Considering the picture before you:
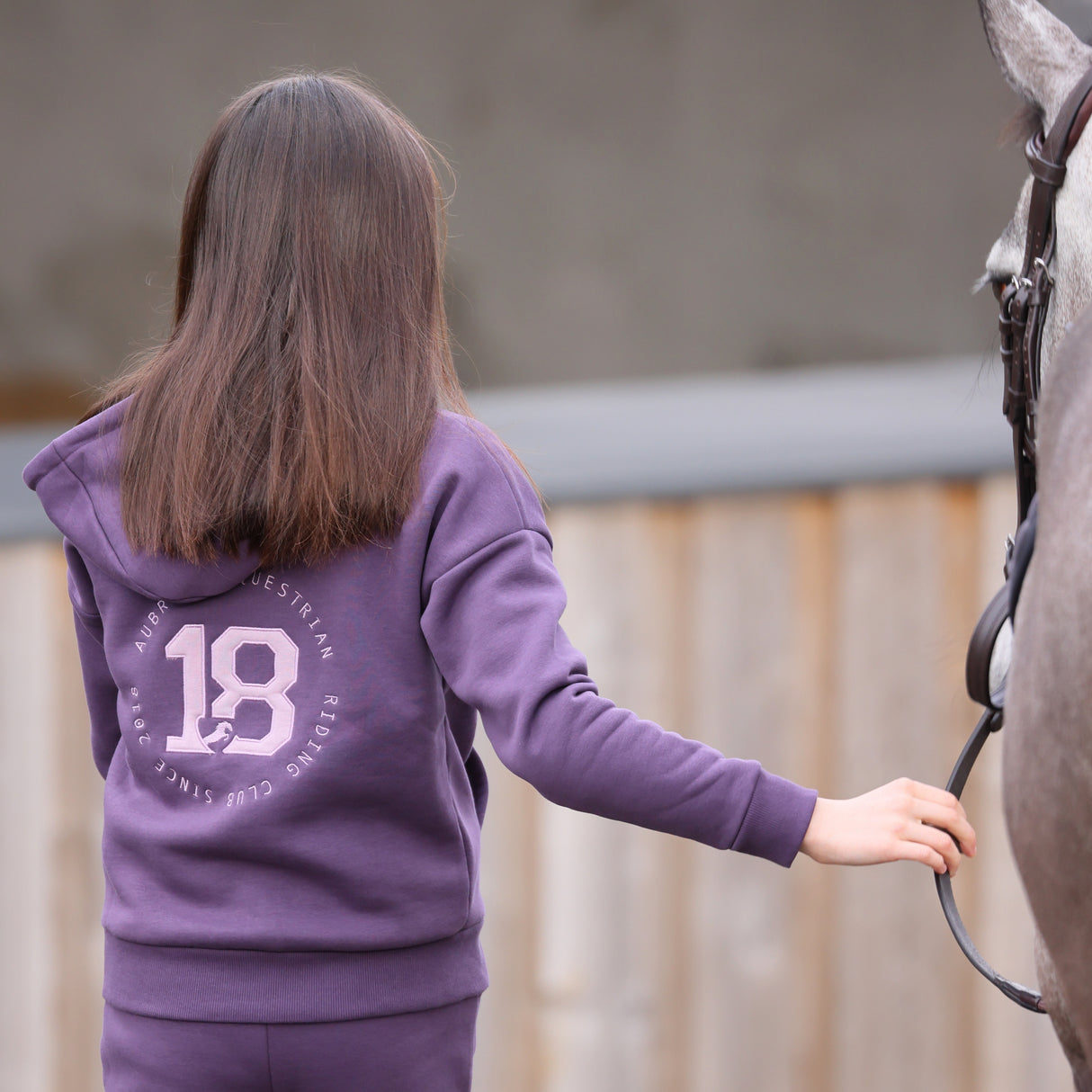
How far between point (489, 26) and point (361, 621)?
110 inches

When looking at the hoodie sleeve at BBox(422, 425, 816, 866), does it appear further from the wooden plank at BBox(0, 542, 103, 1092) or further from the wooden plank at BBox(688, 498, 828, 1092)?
the wooden plank at BBox(0, 542, 103, 1092)

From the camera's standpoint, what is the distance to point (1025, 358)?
0.89m

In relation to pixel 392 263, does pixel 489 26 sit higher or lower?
higher

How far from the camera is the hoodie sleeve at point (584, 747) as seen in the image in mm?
787

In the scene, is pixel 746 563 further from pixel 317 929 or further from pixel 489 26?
pixel 489 26

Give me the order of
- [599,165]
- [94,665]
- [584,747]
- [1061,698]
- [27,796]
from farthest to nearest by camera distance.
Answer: [599,165], [27,796], [94,665], [584,747], [1061,698]

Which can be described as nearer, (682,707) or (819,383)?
(682,707)

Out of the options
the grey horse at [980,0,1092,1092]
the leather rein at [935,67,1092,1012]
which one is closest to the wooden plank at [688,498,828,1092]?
the leather rein at [935,67,1092,1012]

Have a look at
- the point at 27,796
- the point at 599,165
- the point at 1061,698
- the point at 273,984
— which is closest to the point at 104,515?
the point at 273,984

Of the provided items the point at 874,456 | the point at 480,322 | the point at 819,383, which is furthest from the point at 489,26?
the point at 874,456

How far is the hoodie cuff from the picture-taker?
0.79 metres

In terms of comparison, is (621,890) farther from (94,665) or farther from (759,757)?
(94,665)

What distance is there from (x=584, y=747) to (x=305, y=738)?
205 millimetres

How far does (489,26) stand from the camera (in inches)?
130
